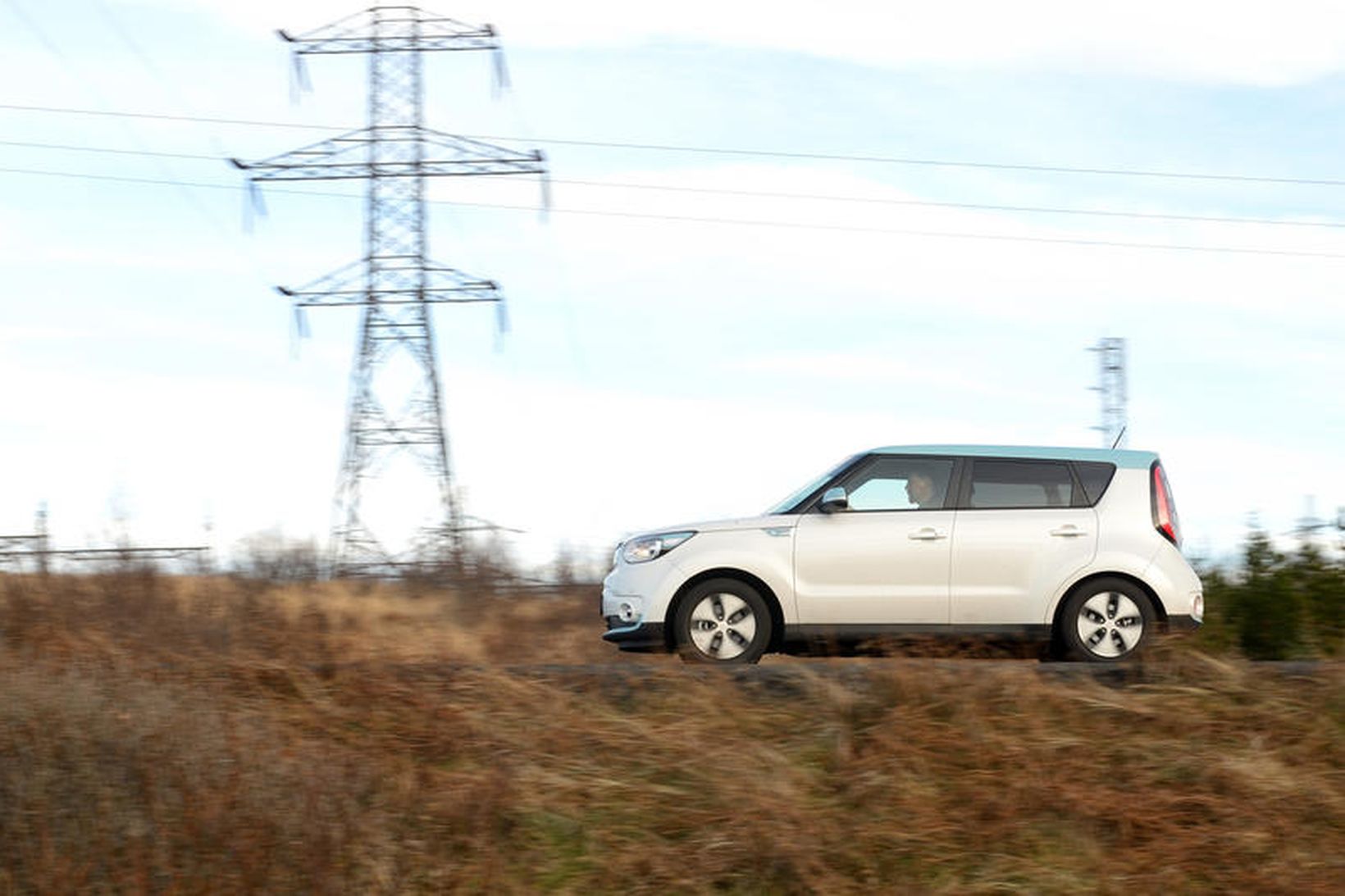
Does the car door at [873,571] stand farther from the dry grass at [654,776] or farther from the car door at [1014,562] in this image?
the dry grass at [654,776]

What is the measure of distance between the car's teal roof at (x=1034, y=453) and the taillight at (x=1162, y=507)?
0.12 meters

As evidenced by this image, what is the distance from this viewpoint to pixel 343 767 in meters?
8.61

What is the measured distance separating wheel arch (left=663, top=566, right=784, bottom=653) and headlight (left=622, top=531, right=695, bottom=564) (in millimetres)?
285

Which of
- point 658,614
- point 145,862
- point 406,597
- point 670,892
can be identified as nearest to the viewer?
point 145,862

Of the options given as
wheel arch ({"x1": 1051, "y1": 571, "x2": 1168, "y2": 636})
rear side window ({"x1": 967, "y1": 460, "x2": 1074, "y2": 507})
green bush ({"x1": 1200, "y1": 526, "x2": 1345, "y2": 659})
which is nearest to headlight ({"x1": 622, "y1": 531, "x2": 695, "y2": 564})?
rear side window ({"x1": 967, "y1": 460, "x2": 1074, "y2": 507})

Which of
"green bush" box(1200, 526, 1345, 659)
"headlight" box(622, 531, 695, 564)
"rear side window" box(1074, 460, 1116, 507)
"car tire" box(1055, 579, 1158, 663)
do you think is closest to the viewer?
"car tire" box(1055, 579, 1158, 663)

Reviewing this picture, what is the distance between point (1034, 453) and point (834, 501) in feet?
5.19

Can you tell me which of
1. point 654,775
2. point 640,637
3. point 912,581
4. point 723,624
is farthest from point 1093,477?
point 654,775

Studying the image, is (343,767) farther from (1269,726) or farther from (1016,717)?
(1269,726)

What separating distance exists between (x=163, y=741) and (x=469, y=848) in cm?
161

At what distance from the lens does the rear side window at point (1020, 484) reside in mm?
12062

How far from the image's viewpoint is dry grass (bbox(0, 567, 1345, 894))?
7.91 meters

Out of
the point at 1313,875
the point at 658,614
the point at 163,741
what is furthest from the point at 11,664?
the point at 1313,875

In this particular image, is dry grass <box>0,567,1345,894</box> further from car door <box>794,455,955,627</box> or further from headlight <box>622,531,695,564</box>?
headlight <box>622,531,695,564</box>
